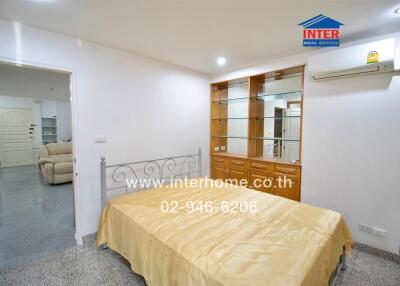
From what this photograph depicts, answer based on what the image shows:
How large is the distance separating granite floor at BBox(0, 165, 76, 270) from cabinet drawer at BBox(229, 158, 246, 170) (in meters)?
2.67

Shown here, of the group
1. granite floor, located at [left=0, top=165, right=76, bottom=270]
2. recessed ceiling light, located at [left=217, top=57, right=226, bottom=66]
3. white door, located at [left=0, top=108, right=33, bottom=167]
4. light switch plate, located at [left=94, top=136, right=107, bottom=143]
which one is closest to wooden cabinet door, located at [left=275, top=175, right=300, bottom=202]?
recessed ceiling light, located at [left=217, top=57, right=226, bottom=66]

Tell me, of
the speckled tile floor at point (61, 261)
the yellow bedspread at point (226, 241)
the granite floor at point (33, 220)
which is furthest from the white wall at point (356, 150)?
the granite floor at point (33, 220)

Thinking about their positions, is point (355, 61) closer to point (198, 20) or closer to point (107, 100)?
point (198, 20)

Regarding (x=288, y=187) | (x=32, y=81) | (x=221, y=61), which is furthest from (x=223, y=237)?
(x=32, y=81)

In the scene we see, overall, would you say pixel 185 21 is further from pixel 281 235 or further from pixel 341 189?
pixel 341 189

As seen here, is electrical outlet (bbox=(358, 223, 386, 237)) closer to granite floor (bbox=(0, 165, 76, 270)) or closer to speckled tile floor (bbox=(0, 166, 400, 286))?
speckled tile floor (bbox=(0, 166, 400, 286))

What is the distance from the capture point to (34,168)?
7.04 m

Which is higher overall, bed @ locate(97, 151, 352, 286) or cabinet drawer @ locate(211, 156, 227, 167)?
cabinet drawer @ locate(211, 156, 227, 167)

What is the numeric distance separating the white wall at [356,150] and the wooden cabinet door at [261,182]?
0.50 meters

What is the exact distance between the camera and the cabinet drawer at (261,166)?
318 cm

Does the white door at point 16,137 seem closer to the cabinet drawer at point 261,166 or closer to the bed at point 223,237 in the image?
the bed at point 223,237

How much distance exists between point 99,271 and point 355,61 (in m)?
3.62

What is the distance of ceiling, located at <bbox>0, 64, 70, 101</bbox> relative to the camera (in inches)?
179

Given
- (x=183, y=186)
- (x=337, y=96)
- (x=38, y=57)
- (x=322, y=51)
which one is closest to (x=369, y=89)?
(x=337, y=96)
